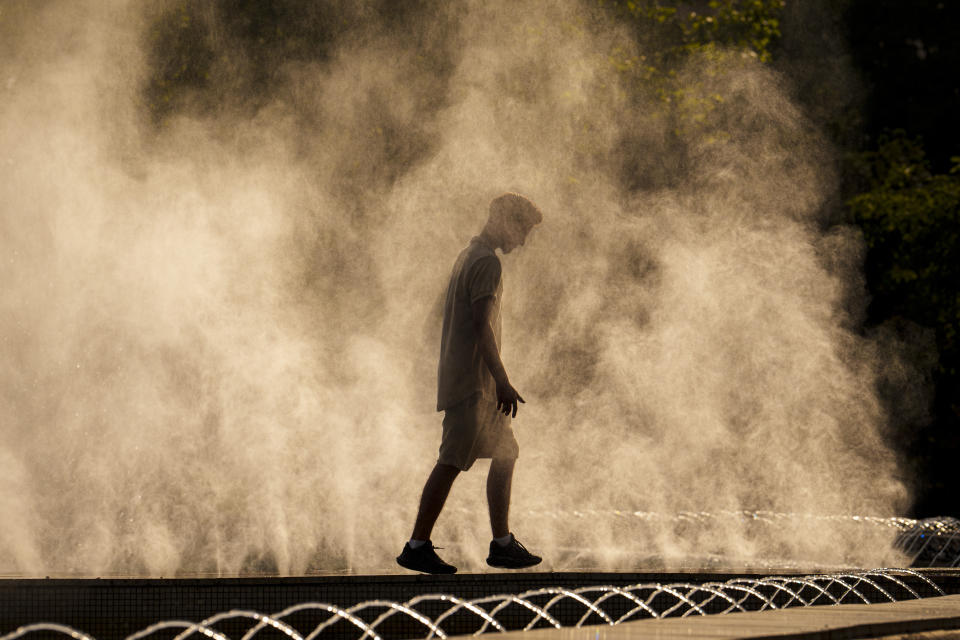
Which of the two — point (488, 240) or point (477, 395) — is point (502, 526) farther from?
point (488, 240)

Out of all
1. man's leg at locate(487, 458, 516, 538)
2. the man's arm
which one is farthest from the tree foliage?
the man's arm

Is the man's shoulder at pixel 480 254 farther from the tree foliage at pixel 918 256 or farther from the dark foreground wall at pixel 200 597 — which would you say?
the tree foliage at pixel 918 256

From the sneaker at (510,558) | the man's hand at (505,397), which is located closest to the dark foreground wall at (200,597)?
the sneaker at (510,558)

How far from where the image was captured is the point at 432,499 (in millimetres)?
5328

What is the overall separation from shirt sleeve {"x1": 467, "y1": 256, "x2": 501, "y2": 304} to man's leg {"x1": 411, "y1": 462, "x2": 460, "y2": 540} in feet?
2.28

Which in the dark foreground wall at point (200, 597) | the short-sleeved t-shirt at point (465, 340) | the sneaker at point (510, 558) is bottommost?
the dark foreground wall at point (200, 597)

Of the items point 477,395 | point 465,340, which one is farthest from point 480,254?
point 477,395

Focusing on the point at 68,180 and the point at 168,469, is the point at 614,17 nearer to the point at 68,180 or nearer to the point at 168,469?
the point at 68,180

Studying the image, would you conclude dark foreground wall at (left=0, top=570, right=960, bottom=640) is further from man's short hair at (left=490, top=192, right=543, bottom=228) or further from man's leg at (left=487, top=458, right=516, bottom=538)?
man's short hair at (left=490, top=192, right=543, bottom=228)

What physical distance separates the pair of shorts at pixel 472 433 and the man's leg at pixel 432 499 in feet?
0.15

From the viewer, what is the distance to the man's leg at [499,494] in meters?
5.52

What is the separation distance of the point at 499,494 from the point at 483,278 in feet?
2.95

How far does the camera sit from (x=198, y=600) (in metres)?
5.27

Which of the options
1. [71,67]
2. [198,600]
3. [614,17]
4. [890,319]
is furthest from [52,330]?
[890,319]
